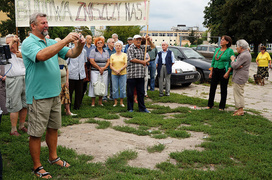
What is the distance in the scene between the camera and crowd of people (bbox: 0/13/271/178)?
11.3ft

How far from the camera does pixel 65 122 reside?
20.8 feet

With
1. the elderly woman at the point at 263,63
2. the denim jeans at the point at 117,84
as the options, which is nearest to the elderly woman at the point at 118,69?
the denim jeans at the point at 117,84

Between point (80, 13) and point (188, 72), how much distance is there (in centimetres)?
695

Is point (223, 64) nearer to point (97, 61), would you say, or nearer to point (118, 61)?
point (118, 61)

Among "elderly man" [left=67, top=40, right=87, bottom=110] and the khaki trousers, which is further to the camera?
"elderly man" [left=67, top=40, right=87, bottom=110]

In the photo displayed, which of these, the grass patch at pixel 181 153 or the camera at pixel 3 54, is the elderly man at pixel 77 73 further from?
the camera at pixel 3 54

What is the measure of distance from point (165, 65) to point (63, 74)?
485 centimetres

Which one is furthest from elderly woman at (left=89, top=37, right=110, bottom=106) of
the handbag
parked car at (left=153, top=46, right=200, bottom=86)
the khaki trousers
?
parked car at (left=153, top=46, right=200, bottom=86)

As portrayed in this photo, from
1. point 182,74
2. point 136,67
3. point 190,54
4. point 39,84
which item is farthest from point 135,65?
point 190,54

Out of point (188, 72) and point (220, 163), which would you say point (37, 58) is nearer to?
point (220, 163)

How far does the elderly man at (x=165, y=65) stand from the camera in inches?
396

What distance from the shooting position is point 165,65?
401 inches

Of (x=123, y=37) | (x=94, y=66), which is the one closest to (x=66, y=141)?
(x=94, y=66)

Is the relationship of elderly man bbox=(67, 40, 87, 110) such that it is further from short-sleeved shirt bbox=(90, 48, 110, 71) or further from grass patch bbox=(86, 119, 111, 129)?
grass patch bbox=(86, 119, 111, 129)
